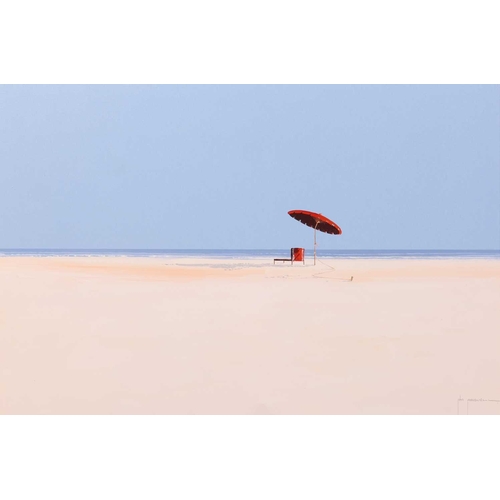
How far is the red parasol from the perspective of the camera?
8188 mm

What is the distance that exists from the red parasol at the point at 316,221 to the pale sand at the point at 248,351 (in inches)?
87.3

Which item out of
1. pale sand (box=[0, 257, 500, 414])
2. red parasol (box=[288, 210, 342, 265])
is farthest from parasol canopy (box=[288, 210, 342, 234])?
pale sand (box=[0, 257, 500, 414])

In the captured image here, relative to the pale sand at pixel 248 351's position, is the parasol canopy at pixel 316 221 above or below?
above

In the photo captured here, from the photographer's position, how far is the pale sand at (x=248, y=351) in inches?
126

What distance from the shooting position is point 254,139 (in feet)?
24.5

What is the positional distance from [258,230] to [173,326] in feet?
14.3

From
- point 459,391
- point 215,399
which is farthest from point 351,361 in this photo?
point 215,399

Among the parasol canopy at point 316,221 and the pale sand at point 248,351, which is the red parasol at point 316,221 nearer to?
the parasol canopy at point 316,221

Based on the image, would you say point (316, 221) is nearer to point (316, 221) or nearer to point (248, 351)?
point (316, 221)

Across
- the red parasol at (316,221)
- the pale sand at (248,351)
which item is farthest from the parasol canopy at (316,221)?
the pale sand at (248,351)

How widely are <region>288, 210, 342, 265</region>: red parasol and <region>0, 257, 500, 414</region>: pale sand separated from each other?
222 centimetres

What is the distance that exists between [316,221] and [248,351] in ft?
16.3

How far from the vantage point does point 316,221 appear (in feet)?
28.0
